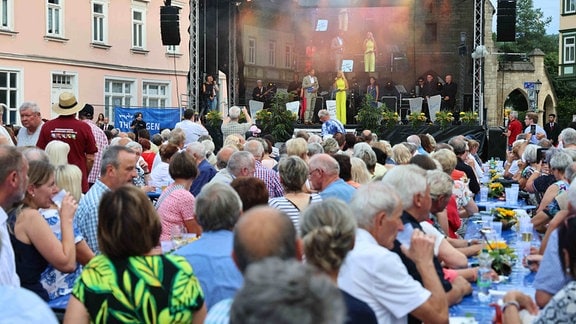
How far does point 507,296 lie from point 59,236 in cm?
259

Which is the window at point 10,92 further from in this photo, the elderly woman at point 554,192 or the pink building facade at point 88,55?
the elderly woman at point 554,192

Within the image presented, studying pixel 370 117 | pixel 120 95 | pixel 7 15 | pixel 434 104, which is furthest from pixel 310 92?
pixel 7 15

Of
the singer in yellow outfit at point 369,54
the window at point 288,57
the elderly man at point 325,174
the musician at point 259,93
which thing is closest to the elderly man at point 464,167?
the elderly man at point 325,174

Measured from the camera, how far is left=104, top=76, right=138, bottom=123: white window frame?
3020 centimetres

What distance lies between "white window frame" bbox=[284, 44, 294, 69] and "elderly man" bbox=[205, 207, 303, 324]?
84.9 feet

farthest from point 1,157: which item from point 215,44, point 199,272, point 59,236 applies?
A: point 215,44

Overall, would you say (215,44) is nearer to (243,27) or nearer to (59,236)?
(243,27)

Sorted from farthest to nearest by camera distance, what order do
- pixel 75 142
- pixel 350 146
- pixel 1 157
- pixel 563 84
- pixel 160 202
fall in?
pixel 563 84, pixel 350 146, pixel 75 142, pixel 160 202, pixel 1 157

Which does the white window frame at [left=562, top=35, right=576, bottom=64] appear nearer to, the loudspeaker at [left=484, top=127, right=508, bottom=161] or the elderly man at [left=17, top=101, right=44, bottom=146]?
the loudspeaker at [left=484, top=127, right=508, bottom=161]

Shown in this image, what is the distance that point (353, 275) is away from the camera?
3.72 metres

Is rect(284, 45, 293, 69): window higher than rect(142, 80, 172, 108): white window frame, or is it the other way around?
rect(284, 45, 293, 69): window

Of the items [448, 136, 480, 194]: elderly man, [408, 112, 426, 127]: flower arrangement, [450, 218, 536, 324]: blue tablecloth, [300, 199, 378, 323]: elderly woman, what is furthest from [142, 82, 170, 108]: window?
[300, 199, 378, 323]: elderly woman

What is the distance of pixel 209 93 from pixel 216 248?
65.1ft

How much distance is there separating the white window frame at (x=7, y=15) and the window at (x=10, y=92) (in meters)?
1.38
